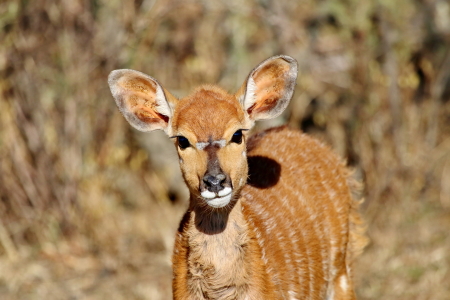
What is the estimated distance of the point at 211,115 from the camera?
466 cm

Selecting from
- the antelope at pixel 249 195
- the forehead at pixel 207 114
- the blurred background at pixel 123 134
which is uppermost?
the forehead at pixel 207 114

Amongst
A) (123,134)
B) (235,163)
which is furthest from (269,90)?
(123,134)

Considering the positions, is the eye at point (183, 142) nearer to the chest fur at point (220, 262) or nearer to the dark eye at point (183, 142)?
the dark eye at point (183, 142)

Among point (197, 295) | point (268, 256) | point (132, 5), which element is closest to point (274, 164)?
point (268, 256)

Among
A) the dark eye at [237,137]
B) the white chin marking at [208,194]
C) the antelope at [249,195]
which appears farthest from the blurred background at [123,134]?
the white chin marking at [208,194]

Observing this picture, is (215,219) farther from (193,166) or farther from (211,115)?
(211,115)

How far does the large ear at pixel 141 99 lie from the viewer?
5066 millimetres

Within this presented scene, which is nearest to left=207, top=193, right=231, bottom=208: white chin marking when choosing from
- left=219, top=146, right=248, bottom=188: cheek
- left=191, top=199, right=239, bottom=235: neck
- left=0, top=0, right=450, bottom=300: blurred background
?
left=219, top=146, right=248, bottom=188: cheek

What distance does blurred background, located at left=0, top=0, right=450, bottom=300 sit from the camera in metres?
7.95

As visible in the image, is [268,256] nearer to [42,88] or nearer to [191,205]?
[191,205]

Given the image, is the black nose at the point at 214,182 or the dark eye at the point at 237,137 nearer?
the black nose at the point at 214,182

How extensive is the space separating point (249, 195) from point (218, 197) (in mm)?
1094

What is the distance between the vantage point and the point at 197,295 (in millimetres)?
4758

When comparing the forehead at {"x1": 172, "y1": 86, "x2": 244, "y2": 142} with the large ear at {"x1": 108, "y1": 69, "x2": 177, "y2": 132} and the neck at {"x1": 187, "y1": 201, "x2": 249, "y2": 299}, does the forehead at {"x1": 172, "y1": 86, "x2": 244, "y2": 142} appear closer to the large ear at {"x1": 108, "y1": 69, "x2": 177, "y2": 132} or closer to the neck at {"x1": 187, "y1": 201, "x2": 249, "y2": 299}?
the large ear at {"x1": 108, "y1": 69, "x2": 177, "y2": 132}
